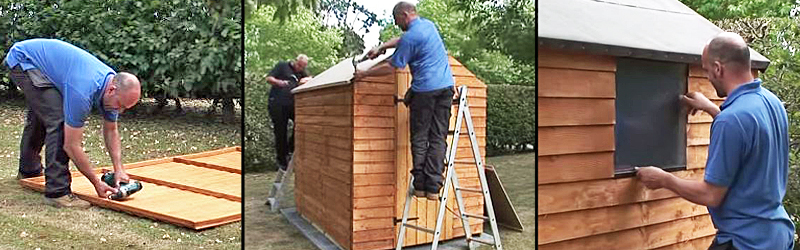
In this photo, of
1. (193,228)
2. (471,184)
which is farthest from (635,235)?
(193,228)

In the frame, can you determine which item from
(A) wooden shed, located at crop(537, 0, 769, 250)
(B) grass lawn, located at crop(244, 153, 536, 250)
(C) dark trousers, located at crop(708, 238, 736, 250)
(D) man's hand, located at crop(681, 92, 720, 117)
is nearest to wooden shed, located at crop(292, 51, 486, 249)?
(B) grass lawn, located at crop(244, 153, 536, 250)

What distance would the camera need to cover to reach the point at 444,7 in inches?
99.9

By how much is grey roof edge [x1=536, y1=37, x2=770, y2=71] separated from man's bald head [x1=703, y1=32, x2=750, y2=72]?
10.7 inches

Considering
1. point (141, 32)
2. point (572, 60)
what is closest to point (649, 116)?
point (572, 60)

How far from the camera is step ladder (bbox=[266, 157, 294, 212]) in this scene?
2.40 m

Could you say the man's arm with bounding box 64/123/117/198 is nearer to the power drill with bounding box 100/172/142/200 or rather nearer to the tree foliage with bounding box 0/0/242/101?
the power drill with bounding box 100/172/142/200

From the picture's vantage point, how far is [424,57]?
2.40 metres

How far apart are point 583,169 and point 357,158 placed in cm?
120

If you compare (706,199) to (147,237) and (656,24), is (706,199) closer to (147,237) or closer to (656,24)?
(656,24)

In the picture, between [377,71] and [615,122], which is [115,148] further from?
[615,122]

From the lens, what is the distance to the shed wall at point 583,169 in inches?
116

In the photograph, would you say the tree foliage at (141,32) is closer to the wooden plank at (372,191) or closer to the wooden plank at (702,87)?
the wooden plank at (372,191)

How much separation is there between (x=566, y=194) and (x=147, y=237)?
5.98ft

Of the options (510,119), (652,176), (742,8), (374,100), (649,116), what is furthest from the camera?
(742,8)
